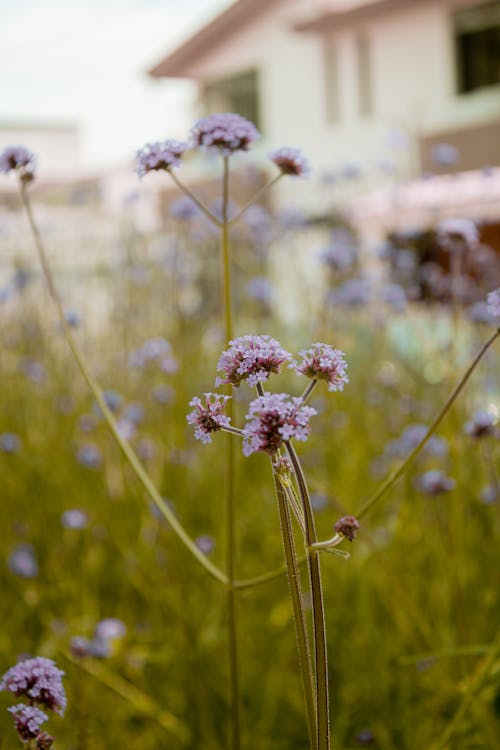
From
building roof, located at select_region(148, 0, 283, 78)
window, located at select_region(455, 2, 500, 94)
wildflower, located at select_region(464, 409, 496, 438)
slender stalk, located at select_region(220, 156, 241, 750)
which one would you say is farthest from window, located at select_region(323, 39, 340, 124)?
slender stalk, located at select_region(220, 156, 241, 750)

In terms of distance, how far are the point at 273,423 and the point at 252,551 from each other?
226cm

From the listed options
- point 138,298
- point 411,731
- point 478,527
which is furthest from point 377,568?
point 138,298

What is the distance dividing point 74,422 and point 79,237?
344cm

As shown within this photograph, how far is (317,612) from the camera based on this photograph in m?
0.86

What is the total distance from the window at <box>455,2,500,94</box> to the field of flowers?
9.68m

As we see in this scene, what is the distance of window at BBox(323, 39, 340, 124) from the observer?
1478 cm

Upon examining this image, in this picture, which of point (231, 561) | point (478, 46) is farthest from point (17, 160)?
point (478, 46)

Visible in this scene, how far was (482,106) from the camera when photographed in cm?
1255

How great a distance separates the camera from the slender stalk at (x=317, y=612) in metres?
0.85

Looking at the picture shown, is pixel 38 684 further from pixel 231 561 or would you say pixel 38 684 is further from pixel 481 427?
pixel 481 427

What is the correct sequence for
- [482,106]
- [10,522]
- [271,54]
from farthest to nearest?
[271,54], [482,106], [10,522]

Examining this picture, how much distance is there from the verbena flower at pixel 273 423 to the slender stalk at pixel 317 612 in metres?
0.04

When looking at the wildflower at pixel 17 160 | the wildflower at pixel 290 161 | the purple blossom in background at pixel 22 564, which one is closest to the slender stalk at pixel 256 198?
the wildflower at pixel 290 161

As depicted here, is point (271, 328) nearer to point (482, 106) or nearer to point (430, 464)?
point (430, 464)
